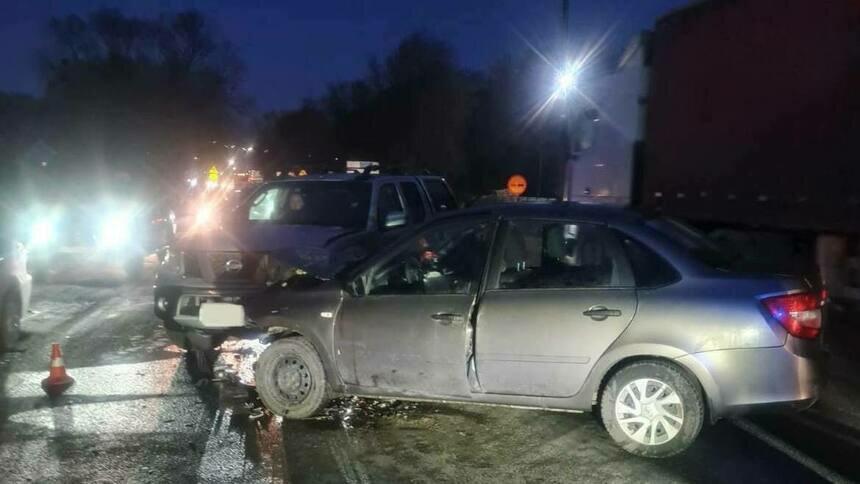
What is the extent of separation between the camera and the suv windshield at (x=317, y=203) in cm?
898

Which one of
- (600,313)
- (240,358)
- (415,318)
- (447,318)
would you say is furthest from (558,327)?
(240,358)

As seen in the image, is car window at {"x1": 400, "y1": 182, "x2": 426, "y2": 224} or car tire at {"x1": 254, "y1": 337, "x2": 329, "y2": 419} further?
car window at {"x1": 400, "y1": 182, "x2": 426, "y2": 224}

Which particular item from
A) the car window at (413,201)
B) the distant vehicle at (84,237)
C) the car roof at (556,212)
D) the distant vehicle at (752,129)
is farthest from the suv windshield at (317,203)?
the distant vehicle at (84,237)

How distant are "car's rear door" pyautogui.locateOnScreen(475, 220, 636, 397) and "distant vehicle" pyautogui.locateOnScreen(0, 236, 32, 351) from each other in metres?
5.35

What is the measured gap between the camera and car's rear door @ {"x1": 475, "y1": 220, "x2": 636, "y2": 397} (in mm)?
5137

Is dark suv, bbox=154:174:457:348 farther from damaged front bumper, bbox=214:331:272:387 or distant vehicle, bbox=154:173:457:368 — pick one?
damaged front bumper, bbox=214:331:272:387

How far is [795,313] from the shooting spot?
4.89 metres

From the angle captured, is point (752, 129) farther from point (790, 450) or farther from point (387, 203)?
point (790, 450)

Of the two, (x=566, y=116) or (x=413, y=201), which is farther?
(x=566, y=116)

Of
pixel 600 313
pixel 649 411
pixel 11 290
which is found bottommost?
pixel 649 411

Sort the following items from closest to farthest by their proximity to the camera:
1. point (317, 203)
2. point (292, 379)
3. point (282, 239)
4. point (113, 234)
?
point (292, 379)
point (282, 239)
point (317, 203)
point (113, 234)

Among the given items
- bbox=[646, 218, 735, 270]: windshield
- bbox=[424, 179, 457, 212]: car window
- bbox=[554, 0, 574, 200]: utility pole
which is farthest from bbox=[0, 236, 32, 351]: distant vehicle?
bbox=[554, 0, 574, 200]: utility pole

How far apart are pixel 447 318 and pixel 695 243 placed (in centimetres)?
175

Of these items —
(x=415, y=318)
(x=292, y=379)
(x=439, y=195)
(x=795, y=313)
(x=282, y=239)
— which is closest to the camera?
(x=795, y=313)
